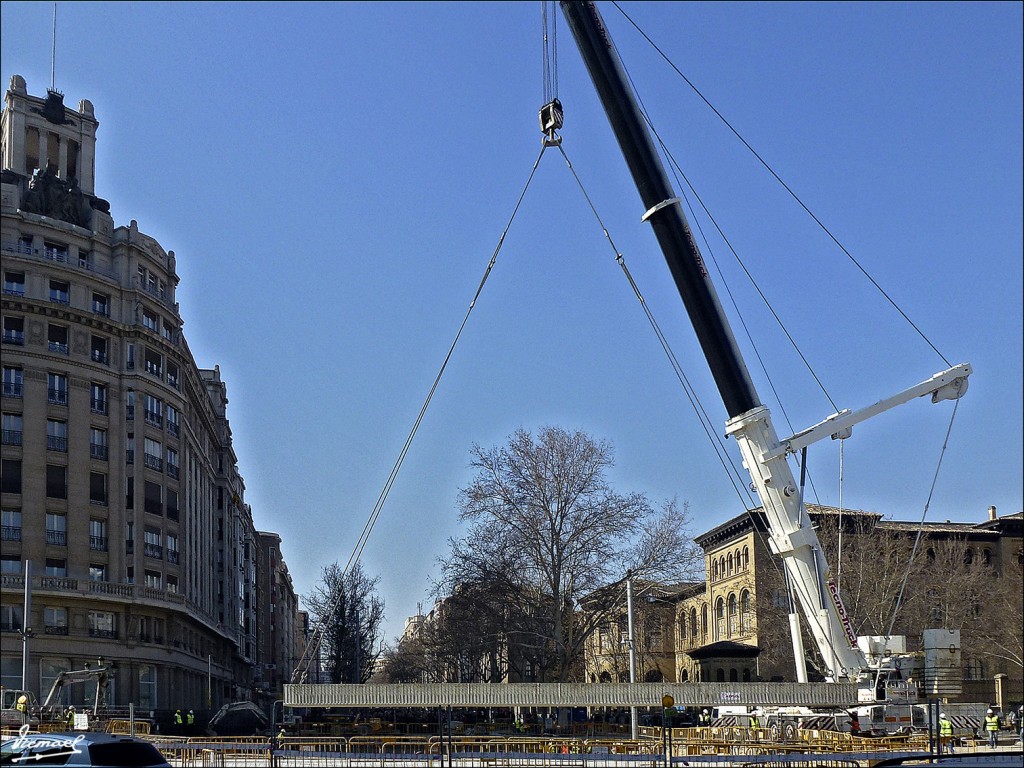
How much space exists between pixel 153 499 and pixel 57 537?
7942 millimetres

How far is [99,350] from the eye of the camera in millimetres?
71000

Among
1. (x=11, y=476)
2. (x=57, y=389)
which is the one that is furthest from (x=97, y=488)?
(x=57, y=389)

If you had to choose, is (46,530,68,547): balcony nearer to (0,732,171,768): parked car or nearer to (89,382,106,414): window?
(89,382,106,414): window

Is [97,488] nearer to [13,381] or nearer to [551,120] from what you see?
[13,381]

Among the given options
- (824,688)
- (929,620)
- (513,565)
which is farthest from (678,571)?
(824,688)

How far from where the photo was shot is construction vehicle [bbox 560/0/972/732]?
30078mm

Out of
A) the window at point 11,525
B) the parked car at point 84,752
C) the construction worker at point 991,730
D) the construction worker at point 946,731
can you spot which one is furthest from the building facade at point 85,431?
the construction worker at point 946,731

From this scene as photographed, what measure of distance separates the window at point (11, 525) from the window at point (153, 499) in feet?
29.7

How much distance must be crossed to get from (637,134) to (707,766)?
51.7 ft

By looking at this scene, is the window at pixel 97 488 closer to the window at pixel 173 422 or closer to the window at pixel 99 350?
the window at pixel 99 350

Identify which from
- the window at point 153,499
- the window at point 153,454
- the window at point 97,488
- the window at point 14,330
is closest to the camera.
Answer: the window at point 14,330

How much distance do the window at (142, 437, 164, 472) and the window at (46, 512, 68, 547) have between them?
7355 mm

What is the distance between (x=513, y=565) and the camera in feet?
205

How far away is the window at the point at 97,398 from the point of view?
69812 mm
